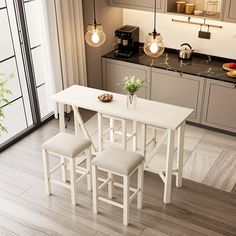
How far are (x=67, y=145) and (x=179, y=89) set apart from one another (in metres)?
2.25

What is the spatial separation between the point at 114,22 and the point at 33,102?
1.86 meters

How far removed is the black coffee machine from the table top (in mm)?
1706

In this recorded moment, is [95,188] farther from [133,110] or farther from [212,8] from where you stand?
[212,8]

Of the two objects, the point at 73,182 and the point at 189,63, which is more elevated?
the point at 189,63

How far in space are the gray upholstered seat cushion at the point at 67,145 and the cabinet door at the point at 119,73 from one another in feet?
6.13

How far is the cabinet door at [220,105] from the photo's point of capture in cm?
539

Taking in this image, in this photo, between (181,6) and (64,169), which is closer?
(64,169)

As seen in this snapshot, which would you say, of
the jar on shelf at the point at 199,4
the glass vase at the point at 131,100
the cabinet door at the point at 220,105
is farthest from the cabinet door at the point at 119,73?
the glass vase at the point at 131,100

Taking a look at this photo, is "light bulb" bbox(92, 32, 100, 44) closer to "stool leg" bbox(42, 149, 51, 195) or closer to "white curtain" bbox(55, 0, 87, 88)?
"white curtain" bbox(55, 0, 87, 88)

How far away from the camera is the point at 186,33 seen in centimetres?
608

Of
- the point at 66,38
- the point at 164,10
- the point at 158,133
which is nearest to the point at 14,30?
the point at 66,38

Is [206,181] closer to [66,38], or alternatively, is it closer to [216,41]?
[216,41]

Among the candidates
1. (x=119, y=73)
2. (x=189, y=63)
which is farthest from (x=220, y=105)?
(x=119, y=73)

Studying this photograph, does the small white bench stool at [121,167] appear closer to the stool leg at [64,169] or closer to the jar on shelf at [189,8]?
the stool leg at [64,169]
